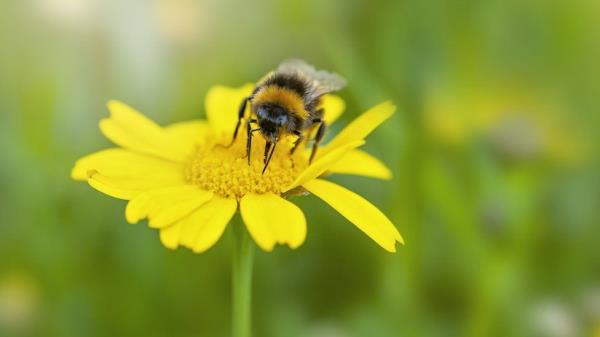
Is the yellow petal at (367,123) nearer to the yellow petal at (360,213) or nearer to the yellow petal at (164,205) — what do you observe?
the yellow petal at (360,213)

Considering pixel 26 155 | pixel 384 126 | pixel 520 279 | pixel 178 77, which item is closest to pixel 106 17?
pixel 178 77

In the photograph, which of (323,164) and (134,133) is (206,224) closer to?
(323,164)

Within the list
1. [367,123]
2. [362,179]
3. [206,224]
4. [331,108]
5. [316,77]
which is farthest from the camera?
[362,179]

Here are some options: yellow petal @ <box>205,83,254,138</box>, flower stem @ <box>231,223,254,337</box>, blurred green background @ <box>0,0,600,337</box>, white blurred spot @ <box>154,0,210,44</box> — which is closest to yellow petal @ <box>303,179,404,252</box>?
flower stem @ <box>231,223,254,337</box>

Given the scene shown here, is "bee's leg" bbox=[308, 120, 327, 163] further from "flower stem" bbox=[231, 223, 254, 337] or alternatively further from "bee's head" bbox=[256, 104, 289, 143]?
"flower stem" bbox=[231, 223, 254, 337]

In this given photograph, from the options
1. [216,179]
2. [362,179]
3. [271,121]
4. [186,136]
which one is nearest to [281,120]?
[271,121]

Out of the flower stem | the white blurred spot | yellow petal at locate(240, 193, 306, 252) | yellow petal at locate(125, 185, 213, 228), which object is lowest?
the flower stem
